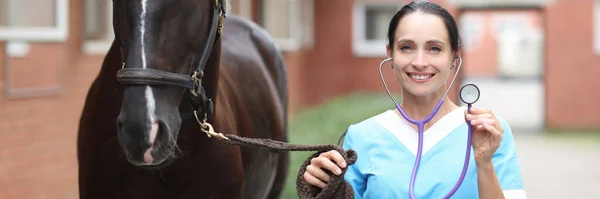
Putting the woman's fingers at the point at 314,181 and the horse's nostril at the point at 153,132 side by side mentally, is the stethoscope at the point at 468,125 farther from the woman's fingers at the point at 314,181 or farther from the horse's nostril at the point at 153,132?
the horse's nostril at the point at 153,132

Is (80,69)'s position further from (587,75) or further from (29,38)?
(587,75)

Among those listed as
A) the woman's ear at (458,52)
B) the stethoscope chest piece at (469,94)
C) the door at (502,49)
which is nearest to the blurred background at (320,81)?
the woman's ear at (458,52)

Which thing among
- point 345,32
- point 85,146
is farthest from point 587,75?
point 85,146

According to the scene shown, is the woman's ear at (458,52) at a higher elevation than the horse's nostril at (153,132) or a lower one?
higher

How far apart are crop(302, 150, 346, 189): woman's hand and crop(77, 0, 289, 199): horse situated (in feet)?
1.70

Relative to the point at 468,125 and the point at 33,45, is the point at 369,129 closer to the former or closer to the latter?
the point at 468,125

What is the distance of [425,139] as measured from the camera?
236 centimetres

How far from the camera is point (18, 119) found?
6113mm

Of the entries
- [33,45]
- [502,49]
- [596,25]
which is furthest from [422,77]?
[502,49]

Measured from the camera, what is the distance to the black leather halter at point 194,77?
2590 mm

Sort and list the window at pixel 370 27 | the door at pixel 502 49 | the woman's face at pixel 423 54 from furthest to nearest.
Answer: the door at pixel 502 49 → the window at pixel 370 27 → the woman's face at pixel 423 54

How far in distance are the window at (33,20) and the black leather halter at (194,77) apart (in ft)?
10.0

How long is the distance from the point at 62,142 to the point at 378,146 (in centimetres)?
499

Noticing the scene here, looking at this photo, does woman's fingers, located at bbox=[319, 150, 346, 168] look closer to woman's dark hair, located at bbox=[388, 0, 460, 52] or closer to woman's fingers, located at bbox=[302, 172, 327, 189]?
woman's fingers, located at bbox=[302, 172, 327, 189]
